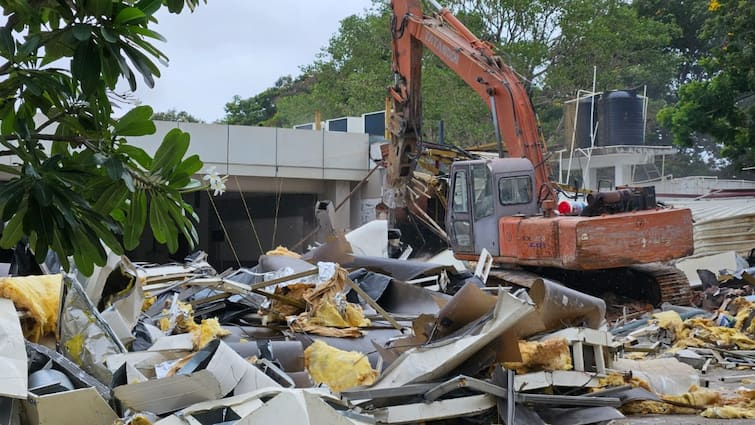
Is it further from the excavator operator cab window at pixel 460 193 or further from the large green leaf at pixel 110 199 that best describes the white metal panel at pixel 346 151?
the large green leaf at pixel 110 199

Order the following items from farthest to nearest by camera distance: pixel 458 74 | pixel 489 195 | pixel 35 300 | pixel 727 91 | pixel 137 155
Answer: pixel 727 91 → pixel 458 74 → pixel 489 195 → pixel 35 300 → pixel 137 155

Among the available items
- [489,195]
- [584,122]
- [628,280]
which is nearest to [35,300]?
[489,195]

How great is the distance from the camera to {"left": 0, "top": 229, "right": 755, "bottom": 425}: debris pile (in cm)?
512

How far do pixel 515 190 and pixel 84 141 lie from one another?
11.5 metres

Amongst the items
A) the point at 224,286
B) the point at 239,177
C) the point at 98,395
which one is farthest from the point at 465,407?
the point at 239,177

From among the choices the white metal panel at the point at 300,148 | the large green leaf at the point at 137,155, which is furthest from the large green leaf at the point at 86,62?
the white metal panel at the point at 300,148

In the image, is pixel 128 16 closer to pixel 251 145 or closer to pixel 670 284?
pixel 670 284

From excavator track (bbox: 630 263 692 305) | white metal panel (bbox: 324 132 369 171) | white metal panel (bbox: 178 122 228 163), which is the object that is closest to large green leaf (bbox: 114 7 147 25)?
excavator track (bbox: 630 263 692 305)

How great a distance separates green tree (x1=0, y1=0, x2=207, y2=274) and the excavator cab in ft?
36.0

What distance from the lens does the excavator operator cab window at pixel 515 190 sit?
13.9 metres

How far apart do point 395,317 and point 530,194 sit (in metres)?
5.32

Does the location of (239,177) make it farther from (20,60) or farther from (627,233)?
(20,60)

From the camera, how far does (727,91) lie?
780 inches

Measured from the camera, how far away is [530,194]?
14.1 metres
